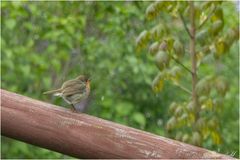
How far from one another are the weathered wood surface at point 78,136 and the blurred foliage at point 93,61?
291cm

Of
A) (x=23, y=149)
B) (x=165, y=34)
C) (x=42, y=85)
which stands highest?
(x=165, y=34)

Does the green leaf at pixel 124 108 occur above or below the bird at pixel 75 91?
below

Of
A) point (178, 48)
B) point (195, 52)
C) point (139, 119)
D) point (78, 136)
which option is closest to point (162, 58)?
point (178, 48)

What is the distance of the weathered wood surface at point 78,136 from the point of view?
223cm

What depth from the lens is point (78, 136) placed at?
7.39 feet

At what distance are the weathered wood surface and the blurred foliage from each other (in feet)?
9.53

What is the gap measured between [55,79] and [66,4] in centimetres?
76

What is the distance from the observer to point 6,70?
219 inches

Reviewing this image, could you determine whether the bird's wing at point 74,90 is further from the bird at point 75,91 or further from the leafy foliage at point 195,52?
the leafy foliage at point 195,52

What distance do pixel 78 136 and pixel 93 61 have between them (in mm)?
3796

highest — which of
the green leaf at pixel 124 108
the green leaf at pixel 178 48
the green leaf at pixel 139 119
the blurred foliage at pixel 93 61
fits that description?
the green leaf at pixel 178 48

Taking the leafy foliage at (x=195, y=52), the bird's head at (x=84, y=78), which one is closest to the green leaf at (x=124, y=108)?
the leafy foliage at (x=195, y=52)

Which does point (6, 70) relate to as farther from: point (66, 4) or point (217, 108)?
point (217, 108)

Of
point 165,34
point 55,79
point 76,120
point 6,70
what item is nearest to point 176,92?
point 55,79
